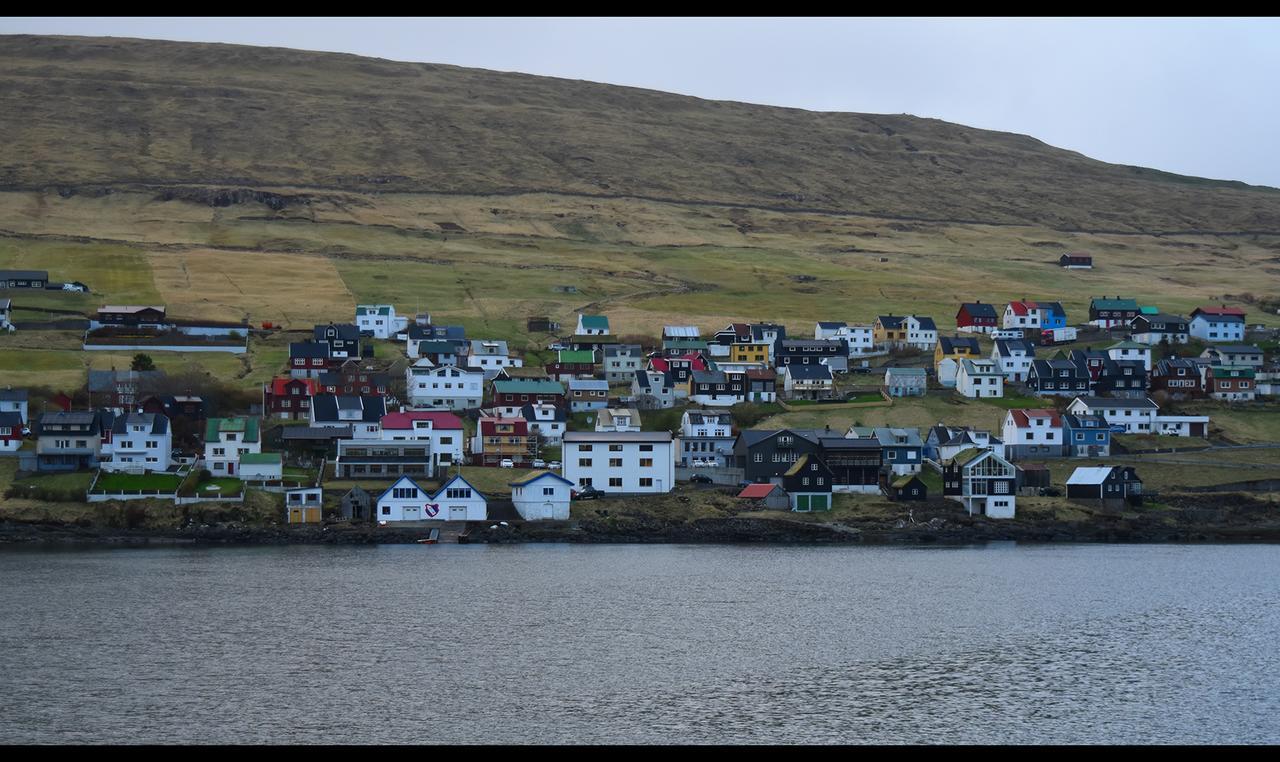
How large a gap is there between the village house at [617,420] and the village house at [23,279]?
46.9 m

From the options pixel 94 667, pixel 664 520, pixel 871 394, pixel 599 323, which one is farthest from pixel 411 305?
pixel 94 667

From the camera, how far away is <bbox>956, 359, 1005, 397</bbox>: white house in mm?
79062

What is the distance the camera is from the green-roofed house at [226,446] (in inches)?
2474

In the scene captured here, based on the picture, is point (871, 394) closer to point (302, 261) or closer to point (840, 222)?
point (302, 261)

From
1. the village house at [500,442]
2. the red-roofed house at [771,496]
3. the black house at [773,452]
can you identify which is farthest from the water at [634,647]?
the village house at [500,442]

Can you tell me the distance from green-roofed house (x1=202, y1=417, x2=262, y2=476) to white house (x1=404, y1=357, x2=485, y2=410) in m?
13.0

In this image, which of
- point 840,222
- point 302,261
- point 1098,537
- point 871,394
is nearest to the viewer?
point 1098,537

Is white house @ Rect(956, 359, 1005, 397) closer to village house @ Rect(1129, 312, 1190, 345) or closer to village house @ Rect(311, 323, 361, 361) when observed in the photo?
village house @ Rect(1129, 312, 1190, 345)

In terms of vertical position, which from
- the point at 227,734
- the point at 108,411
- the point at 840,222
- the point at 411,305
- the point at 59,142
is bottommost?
the point at 227,734

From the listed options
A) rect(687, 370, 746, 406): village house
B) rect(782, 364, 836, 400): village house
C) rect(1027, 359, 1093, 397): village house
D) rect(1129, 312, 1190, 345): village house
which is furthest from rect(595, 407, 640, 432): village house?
rect(1129, 312, 1190, 345): village house

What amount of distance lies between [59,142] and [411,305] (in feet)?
278

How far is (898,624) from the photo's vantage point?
131 feet

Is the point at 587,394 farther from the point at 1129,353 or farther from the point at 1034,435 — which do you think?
the point at 1129,353

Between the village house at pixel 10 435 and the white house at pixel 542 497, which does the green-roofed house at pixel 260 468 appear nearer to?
the village house at pixel 10 435
